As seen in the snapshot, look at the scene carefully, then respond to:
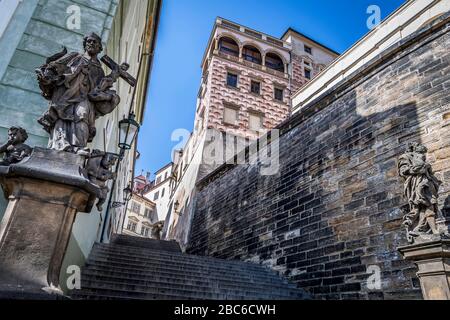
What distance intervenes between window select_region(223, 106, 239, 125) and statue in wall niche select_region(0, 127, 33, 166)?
52.1ft

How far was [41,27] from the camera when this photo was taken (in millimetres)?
4078

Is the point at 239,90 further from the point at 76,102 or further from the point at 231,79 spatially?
the point at 76,102

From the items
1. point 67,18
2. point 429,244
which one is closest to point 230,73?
point 67,18

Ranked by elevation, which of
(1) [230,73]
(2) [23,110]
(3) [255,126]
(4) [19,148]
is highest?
(1) [230,73]

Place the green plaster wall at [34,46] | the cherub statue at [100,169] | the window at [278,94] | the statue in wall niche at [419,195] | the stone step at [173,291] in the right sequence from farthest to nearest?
the window at [278,94], the stone step at [173,291], the statue in wall niche at [419,195], the green plaster wall at [34,46], the cherub statue at [100,169]

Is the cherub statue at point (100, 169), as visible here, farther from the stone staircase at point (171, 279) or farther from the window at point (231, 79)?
the window at point (231, 79)

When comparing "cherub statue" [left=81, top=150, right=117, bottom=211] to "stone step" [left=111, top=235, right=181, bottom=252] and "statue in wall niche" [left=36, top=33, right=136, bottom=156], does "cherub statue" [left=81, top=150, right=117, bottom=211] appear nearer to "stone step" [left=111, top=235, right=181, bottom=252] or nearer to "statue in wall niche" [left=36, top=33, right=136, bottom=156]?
"statue in wall niche" [left=36, top=33, right=136, bottom=156]

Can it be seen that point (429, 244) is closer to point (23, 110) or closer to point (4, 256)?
point (4, 256)

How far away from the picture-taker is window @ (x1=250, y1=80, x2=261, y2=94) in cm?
2042

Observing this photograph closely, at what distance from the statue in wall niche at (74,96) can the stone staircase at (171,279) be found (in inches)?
110

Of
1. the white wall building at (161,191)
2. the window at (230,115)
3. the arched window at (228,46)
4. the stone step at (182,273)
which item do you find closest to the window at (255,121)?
the window at (230,115)

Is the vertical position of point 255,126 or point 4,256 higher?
point 255,126

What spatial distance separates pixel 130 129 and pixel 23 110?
300cm

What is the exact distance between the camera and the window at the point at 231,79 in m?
20.1
